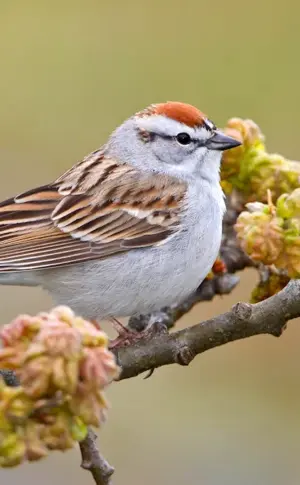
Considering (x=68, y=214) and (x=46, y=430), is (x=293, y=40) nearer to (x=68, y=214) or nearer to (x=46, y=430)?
(x=68, y=214)

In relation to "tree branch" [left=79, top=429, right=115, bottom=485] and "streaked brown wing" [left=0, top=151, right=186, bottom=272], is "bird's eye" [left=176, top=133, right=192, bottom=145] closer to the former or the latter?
"streaked brown wing" [left=0, top=151, right=186, bottom=272]

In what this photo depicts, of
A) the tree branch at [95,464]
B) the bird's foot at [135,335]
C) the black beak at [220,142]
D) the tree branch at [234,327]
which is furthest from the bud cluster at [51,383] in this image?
the black beak at [220,142]

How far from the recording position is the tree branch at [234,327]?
2018mm

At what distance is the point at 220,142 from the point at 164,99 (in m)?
4.47

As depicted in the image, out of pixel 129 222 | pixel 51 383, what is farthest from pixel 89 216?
pixel 51 383

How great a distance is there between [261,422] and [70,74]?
12.3ft

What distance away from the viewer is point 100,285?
289cm

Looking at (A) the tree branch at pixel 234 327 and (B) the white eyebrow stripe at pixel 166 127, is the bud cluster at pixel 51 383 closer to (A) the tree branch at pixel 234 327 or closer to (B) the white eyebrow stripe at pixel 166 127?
(A) the tree branch at pixel 234 327

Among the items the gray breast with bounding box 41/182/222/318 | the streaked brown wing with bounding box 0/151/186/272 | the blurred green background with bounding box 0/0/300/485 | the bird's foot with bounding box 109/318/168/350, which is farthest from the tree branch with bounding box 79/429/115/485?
the blurred green background with bounding box 0/0/300/485

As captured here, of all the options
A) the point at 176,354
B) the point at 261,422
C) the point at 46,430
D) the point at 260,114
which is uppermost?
the point at 46,430

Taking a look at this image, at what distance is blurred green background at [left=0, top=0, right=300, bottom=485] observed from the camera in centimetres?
498

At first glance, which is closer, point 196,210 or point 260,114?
point 196,210

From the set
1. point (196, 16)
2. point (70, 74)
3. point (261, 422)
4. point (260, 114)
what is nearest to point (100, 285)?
point (261, 422)

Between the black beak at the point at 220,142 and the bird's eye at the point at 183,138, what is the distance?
0.40 ft
